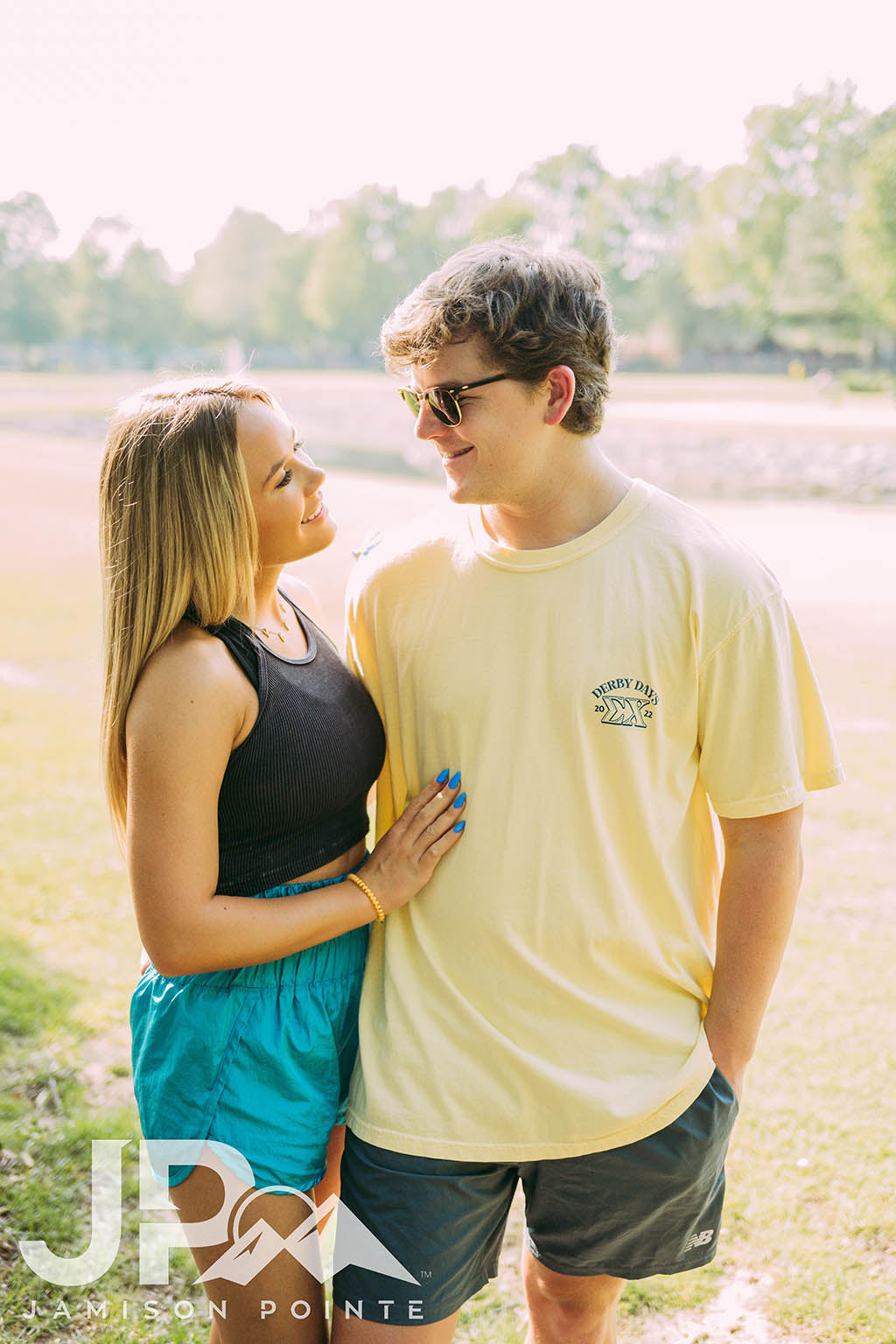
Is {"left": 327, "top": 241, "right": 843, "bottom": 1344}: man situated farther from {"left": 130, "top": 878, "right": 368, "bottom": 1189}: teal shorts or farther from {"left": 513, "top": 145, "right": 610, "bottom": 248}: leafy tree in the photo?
{"left": 513, "top": 145, "right": 610, "bottom": 248}: leafy tree

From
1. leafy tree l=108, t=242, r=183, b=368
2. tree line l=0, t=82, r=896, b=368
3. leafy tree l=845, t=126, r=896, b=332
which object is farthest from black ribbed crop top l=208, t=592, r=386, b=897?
leafy tree l=108, t=242, r=183, b=368

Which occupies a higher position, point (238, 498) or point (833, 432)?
point (238, 498)

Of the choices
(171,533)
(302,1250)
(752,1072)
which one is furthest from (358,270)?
(302,1250)

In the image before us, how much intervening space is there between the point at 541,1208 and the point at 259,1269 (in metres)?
0.56

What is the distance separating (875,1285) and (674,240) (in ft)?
296

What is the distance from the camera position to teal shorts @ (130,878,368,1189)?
2270mm

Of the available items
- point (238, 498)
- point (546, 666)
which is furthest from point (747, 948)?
point (238, 498)

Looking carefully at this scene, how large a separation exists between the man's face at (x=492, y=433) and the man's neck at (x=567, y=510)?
1.3 inches

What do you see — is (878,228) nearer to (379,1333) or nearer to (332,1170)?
(332,1170)

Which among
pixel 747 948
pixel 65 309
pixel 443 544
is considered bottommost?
pixel 65 309

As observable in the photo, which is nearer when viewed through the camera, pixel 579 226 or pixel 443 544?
pixel 443 544

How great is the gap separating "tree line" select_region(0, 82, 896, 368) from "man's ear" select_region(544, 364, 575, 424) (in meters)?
56.3

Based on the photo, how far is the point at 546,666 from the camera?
7.55ft

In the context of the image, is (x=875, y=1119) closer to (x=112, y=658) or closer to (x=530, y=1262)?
(x=530, y=1262)
